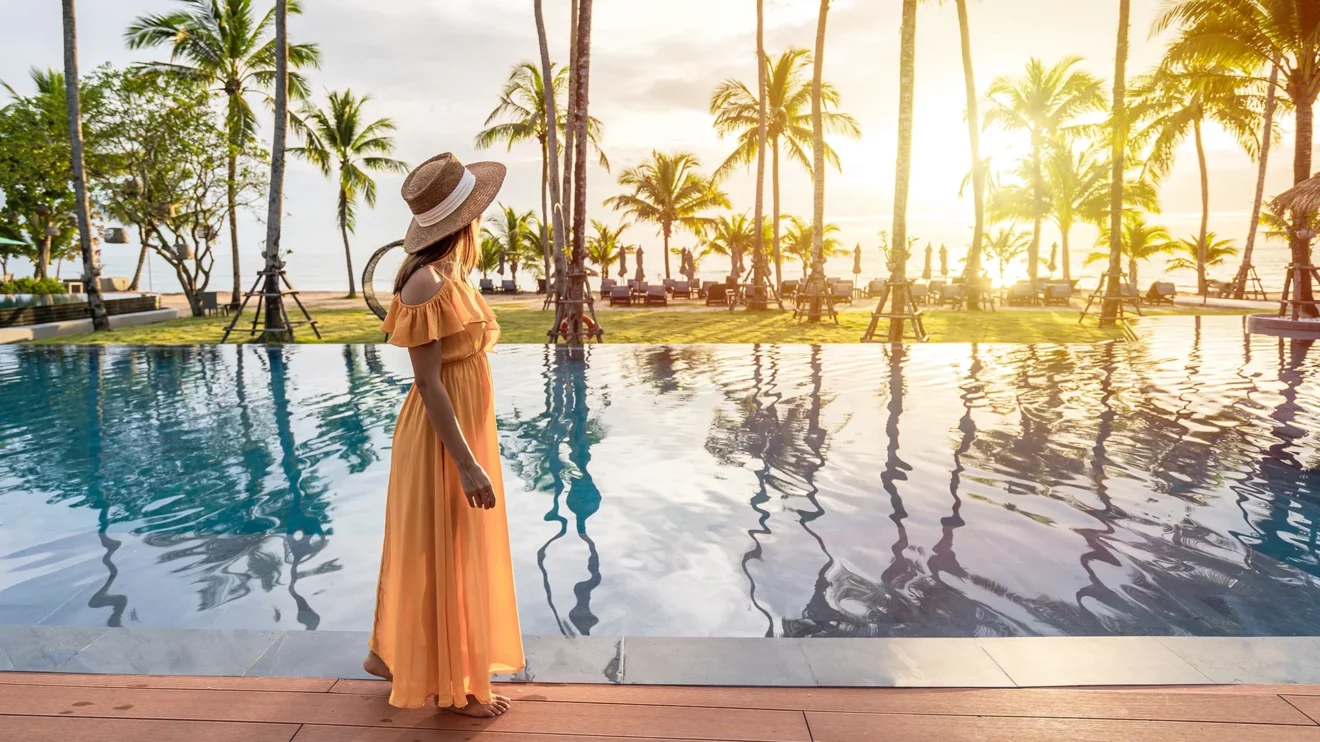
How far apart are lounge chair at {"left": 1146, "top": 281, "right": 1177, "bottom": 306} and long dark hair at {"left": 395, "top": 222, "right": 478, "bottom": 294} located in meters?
30.7

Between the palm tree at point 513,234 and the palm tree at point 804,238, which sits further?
the palm tree at point 804,238

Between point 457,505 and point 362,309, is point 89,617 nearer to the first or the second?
point 457,505

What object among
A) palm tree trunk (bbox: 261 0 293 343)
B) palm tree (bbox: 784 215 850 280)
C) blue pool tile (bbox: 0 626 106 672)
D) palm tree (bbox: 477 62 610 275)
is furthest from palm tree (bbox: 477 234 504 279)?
blue pool tile (bbox: 0 626 106 672)

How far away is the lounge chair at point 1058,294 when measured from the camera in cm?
2666

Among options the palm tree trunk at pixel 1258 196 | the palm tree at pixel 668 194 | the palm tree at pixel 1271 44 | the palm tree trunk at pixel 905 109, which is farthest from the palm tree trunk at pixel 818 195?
the palm tree at pixel 668 194

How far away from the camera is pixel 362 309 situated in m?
24.5

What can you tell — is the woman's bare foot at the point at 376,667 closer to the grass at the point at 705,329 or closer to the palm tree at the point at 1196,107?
the grass at the point at 705,329

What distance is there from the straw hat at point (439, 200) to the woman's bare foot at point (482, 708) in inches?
57.9

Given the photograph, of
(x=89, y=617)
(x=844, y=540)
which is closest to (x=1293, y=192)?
(x=844, y=540)

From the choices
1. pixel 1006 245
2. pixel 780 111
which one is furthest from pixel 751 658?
pixel 1006 245

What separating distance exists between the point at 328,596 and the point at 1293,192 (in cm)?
1865

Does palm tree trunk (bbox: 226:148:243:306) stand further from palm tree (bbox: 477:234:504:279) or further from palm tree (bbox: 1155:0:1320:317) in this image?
palm tree (bbox: 1155:0:1320:317)

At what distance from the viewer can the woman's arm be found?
2385 mm

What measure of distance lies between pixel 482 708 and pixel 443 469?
0.79 metres
